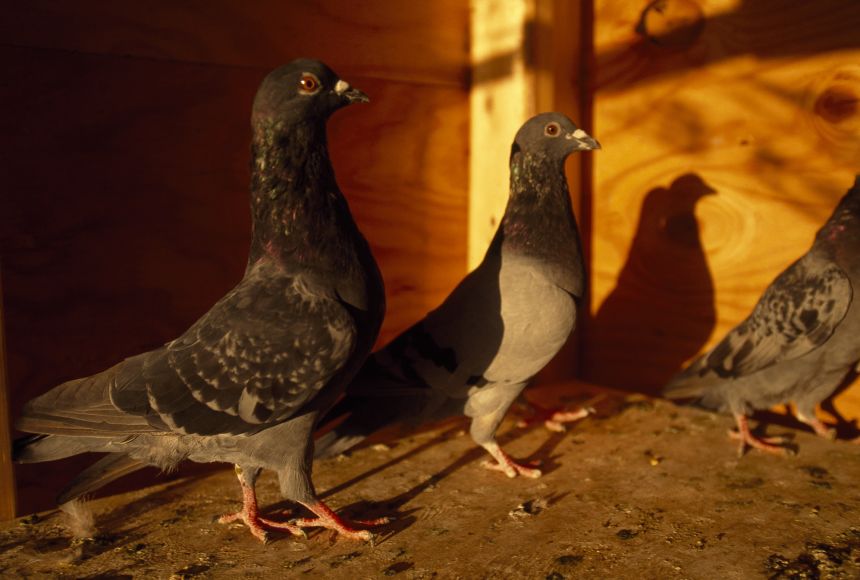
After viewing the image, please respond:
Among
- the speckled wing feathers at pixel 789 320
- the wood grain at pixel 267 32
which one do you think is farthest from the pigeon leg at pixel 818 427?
the wood grain at pixel 267 32

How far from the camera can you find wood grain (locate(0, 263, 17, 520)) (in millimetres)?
2029

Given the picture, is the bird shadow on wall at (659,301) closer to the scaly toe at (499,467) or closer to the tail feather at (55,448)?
the scaly toe at (499,467)

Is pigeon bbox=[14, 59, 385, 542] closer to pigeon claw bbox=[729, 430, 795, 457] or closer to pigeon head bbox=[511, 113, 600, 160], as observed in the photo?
pigeon head bbox=[511, 113, 600, 160]

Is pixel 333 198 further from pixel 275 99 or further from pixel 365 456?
pixel 365 456

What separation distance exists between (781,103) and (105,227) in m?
2.86

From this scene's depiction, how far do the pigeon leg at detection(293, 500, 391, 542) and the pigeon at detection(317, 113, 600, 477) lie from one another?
376 mm

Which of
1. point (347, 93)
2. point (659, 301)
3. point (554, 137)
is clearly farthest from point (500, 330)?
point (659, 301)

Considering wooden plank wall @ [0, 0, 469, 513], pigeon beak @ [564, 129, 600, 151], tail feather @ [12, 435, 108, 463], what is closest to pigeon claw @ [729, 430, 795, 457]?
pigeon beak @ [564, 129, 600, 151]

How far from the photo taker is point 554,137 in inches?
104

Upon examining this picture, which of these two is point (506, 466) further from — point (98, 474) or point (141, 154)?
point (141, 154)

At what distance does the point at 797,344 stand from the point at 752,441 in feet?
1.45

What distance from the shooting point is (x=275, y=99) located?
1.98m

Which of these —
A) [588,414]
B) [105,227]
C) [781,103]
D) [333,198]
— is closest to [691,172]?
[781,103]

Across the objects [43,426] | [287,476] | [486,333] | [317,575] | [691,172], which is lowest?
[317,575]
